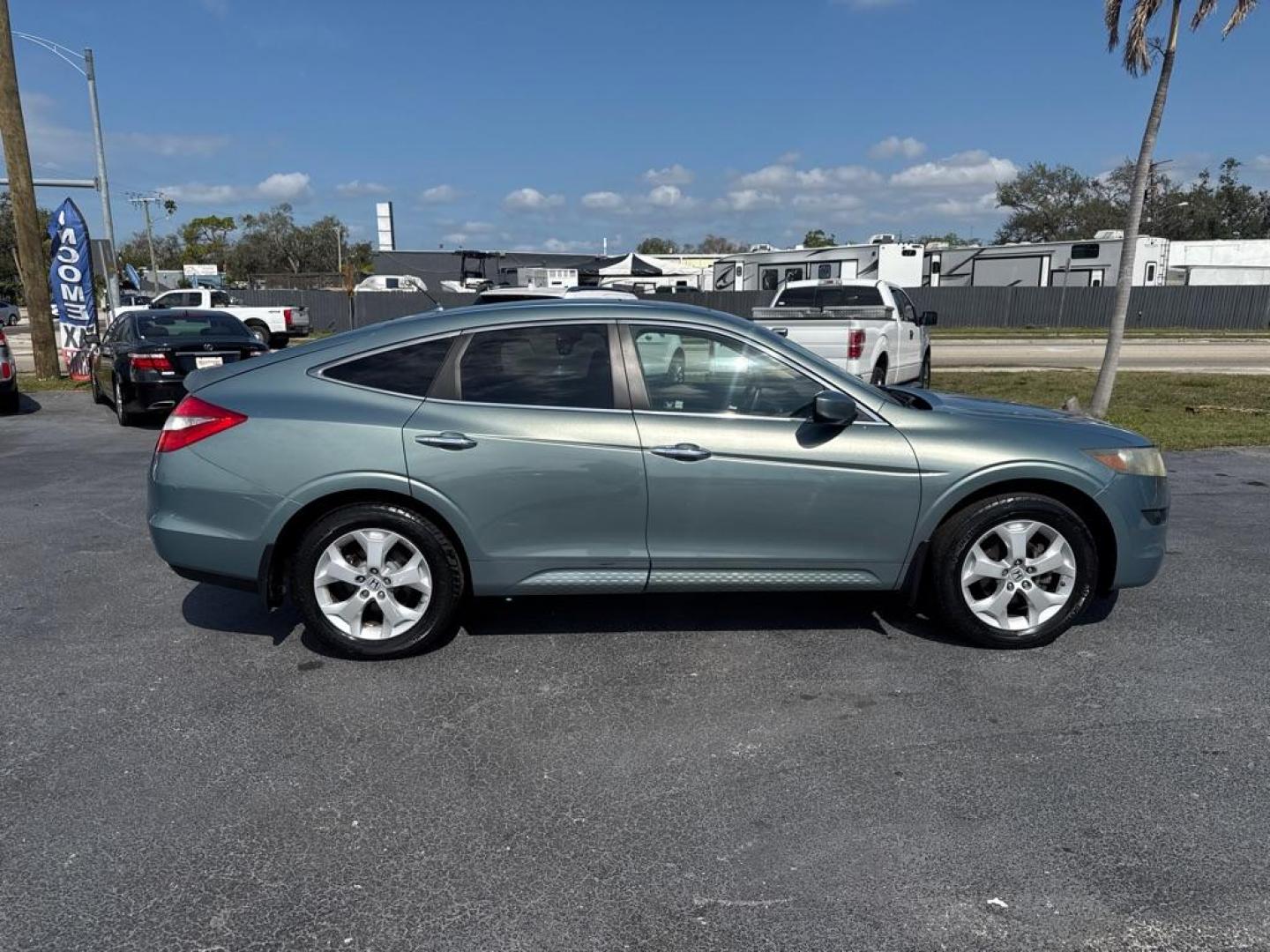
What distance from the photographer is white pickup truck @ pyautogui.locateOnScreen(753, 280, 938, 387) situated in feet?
37.4

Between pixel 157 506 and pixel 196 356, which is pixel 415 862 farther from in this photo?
pixel 196 356

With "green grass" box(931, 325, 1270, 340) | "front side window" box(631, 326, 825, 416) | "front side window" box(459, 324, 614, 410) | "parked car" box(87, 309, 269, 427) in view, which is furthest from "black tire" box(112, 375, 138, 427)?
"green grass" box(931, 325, 1270, 340)

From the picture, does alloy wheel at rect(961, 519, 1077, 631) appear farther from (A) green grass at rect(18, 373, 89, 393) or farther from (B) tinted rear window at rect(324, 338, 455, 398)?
(A) green grass at rect(18, 373, 89, 393)

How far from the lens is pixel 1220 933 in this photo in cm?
251

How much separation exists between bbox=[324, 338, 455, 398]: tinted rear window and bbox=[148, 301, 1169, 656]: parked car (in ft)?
0.04

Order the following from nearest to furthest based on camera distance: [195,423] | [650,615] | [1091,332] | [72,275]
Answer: [195,423] < [650,615] < [72,275] < [1091,332]

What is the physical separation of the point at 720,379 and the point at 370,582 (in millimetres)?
1880

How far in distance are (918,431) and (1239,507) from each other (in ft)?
15.0

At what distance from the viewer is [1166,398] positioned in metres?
14.1

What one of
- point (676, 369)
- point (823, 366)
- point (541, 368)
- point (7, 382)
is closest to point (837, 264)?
point (7, 382)

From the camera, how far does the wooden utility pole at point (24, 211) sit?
630 inches

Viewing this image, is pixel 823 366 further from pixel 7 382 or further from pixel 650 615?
pixel 7 382

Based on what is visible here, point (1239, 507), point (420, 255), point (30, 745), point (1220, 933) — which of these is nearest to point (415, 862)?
point (30, 745)

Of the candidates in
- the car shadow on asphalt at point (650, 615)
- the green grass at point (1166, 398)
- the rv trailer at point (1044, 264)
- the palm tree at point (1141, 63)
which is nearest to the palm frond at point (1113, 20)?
the palm tree at point (1141, 63)
